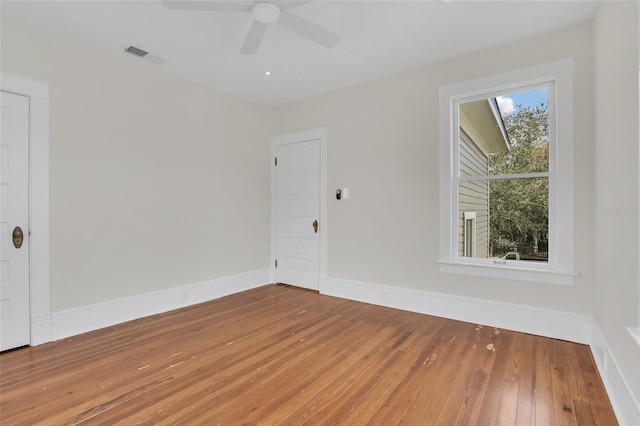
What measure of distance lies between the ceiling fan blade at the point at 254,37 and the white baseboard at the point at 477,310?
293 cm

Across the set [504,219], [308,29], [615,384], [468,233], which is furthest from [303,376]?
[308,29]

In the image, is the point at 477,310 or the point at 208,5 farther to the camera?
the point at 477,310

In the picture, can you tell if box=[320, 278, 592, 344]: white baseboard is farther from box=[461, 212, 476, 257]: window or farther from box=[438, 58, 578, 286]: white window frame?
box=[461, 212, 476, 257]: window

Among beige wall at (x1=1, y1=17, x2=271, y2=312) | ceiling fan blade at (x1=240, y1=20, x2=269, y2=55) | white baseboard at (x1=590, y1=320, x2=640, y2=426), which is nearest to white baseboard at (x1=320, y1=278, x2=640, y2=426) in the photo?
white baseboard at (x1=590, y1=320, x2=640, y2=426)

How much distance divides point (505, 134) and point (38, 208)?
4.48 m

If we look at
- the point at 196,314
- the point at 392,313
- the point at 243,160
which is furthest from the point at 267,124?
the point at 392,313

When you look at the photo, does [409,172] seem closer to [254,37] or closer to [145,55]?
[254,37]

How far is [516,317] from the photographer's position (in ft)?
10.1

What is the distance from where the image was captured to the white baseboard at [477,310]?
2.85 meters

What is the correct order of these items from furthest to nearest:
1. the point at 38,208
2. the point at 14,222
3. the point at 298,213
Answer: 1. the point at 298,213
2. the point at 38,208
3. the point at 14,222

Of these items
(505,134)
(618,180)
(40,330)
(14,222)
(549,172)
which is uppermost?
(505,134)

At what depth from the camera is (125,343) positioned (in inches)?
112

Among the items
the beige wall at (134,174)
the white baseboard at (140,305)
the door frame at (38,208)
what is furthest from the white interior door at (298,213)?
the door frame at (38,208)

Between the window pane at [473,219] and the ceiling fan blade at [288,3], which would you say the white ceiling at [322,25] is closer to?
the ceiling fan blade at [288,3]
